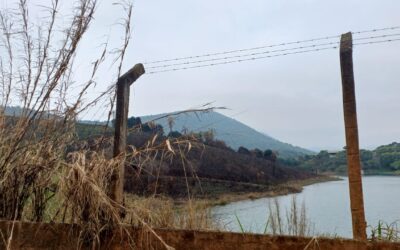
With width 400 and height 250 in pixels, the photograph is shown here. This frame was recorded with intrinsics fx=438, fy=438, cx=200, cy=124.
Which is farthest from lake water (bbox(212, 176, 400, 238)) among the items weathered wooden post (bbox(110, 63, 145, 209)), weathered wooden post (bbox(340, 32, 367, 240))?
weathered wooden post (bbox(110, 63, 145, 209))

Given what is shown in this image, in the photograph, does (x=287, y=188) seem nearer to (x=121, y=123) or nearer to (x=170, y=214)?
(x=170, y=214)

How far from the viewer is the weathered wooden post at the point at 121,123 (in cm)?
371

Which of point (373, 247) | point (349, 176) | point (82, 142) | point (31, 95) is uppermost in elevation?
point (31, 95)

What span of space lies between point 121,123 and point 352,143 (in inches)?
75.9

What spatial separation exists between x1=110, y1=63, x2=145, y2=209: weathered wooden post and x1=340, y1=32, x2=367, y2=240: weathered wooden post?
1.79 m

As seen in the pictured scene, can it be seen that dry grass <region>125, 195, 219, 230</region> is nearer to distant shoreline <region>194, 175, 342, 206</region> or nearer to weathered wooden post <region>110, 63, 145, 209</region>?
weathered wooden post <region>110, 63, 145, 209</region>

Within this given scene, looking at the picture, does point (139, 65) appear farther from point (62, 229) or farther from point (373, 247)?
point (373, 247)

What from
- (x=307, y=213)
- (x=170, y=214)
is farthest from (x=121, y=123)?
(x=307, y=213)

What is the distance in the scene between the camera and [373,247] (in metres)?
2.96

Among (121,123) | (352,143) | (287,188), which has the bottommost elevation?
(287,188)

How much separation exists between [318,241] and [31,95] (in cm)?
309

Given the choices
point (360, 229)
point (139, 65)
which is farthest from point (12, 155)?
point (360, 229)

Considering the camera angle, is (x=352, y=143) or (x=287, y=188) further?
(x=287, y=188)

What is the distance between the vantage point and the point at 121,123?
386 centimetres
